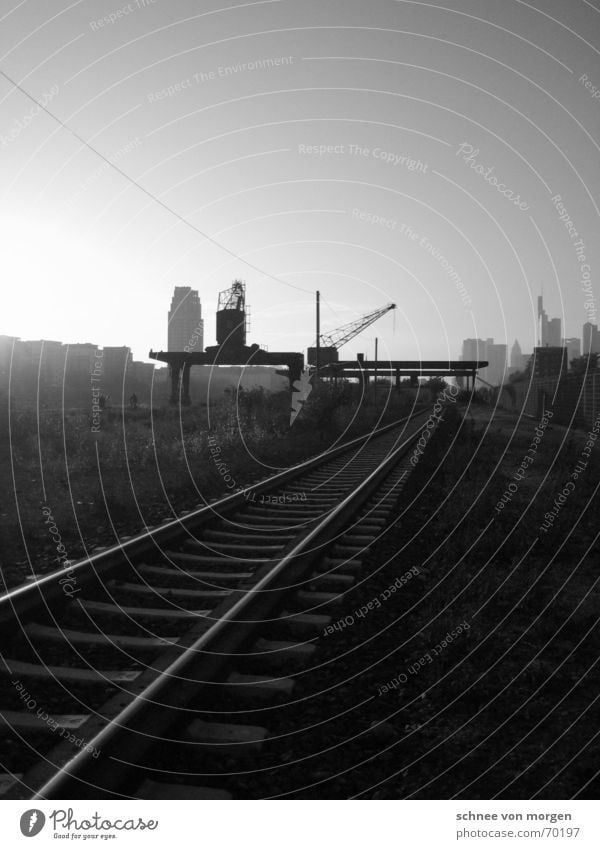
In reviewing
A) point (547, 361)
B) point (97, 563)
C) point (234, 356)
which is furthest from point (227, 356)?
point (97, 563)

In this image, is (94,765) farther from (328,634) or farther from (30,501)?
(30,501)

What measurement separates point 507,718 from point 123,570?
3427 mm

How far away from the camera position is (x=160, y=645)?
4031 millimetres

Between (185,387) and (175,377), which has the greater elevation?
(175,377)

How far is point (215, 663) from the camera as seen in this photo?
360cm

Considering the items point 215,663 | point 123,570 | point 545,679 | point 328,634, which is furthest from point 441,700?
point 123,570
